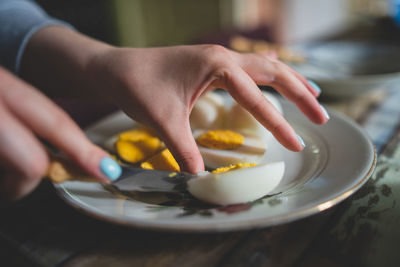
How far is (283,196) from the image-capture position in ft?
1.58

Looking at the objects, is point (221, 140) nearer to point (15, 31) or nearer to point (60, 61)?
point (60, 61)

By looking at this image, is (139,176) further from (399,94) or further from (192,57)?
(399,94)

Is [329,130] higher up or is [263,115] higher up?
[263,115]

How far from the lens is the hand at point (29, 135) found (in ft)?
1.21

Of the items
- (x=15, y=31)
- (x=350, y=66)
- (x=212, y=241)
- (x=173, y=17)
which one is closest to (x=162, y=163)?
(x=212, y=241)

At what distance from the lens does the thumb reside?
0.52 m

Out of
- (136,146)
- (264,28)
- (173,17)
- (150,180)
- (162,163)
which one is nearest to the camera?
(150,180)

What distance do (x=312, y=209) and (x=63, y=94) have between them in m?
0.64

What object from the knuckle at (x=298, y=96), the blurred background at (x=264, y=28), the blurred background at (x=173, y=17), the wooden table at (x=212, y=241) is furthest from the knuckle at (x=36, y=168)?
the blurred background at (x=173, y=17)

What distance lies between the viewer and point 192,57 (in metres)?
0.55

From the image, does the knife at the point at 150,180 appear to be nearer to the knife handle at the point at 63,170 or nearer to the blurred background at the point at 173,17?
the knife handle at the point at 63,170

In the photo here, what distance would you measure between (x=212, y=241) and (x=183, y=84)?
269 mm

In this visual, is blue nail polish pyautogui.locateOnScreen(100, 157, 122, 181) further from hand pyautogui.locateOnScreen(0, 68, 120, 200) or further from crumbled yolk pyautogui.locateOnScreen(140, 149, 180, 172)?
crumbled yolk pyautogui.locateOnScreen(140, 149, 180, 172)

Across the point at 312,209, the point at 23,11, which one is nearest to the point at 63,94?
the point at 23,11
